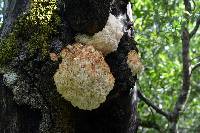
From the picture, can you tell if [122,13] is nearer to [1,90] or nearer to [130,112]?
[130,112]

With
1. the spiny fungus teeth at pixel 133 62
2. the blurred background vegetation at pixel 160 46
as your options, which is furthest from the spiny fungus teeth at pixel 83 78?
the blurred background vegetation at pixel 160 46

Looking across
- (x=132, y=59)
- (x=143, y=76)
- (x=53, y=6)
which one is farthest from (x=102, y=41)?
(x=143, y=76)

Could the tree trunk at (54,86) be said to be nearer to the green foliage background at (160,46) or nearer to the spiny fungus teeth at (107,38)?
the spiny fungus teeth at (107,38)

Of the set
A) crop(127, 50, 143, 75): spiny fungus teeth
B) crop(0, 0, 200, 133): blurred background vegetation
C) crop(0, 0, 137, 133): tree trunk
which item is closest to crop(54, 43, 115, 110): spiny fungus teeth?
crop(0, 0, 137, 133): tree trunk

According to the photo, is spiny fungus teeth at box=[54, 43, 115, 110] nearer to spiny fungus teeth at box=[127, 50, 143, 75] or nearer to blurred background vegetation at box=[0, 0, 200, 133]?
spiny fungus teeth at box=[127, 50, 143, 75]

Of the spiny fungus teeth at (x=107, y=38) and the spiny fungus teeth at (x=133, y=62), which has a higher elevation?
the spiny fungus teeth at (x=107, y=38)

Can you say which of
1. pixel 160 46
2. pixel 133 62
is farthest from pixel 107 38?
pixel 160 46

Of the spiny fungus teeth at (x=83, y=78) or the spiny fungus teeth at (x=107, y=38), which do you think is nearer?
the spiny fungus teeth at (x=83, y=78)
